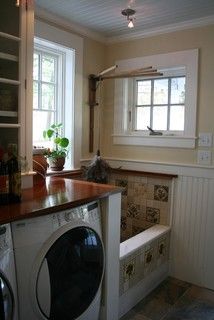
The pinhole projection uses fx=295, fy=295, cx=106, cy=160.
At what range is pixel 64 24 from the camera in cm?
233

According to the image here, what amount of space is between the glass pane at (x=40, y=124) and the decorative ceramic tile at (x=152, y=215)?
103cm

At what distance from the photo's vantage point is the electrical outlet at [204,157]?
2287mm

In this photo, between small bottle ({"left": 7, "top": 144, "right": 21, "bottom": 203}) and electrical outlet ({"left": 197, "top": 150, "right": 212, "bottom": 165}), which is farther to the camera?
electrical outlet ({"left": 197, "top": 150, "right": 212, "bottom": 165})

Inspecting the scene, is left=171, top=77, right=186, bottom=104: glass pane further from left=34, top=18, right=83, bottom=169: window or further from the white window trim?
left=34, top=18, right=83, bottom=169: window

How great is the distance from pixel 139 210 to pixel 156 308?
0.82 meters

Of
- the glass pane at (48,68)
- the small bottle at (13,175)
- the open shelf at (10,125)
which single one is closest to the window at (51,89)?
the glass pane at (48,68)

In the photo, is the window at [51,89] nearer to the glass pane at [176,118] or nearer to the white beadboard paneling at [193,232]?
the glass pane at [176,118]

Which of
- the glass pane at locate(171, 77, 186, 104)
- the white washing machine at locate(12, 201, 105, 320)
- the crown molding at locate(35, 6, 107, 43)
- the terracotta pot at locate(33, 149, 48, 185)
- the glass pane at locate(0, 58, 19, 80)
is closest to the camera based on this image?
the white washing machine at locate(12, 201, 105, 320)

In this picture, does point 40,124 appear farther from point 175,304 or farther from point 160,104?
point 175,304

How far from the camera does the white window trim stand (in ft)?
7.64

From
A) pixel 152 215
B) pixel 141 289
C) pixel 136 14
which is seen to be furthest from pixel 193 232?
pixel 136 14

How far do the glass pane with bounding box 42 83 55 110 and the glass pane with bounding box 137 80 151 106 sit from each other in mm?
801

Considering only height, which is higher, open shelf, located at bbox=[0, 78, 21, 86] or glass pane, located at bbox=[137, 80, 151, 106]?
glass pane, located at bbox=[137, 80, 151, 106]

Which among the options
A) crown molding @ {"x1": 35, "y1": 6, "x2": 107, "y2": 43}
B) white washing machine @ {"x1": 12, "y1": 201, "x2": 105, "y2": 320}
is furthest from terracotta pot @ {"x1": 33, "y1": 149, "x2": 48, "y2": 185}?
crown molding @ {"x1": 35, "y1": 6, "x2": 107, "y2": 43}
